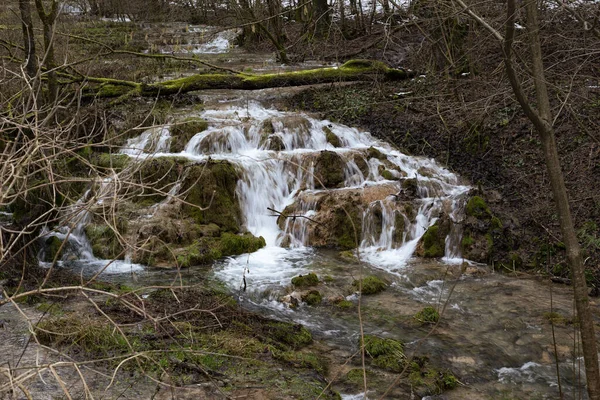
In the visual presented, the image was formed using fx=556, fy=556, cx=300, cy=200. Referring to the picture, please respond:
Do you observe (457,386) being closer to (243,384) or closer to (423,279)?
(243,384)

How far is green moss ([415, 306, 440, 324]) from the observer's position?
6.84m

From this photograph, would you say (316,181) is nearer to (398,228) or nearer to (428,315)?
(398,228)

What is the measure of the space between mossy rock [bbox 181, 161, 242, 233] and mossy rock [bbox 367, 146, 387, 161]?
2890mm

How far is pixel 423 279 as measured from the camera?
27.1 ft

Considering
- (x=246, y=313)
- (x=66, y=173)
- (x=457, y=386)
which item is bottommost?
(x=457, y=386)

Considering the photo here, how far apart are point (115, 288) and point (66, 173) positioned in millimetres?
2372

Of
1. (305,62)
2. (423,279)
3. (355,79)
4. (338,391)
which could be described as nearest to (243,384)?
(338,391)

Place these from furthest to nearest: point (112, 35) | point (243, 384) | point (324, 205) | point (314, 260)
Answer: point (112, 35) → point (324, 205) → point (314, 260) → point (243, 384)

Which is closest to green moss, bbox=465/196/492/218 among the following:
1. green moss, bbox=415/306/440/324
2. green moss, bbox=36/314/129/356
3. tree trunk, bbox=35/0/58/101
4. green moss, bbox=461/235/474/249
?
green moss, bbox=461/235/474/249

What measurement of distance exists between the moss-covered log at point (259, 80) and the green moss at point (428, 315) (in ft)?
25.9

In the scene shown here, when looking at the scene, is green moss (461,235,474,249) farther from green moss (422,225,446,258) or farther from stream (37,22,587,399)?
green moss (422,225,446,258)

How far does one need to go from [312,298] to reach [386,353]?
178cm

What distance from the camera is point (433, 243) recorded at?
9164 mm

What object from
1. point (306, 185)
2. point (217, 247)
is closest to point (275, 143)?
point (306, 185)
